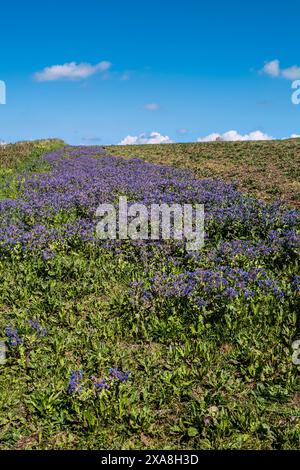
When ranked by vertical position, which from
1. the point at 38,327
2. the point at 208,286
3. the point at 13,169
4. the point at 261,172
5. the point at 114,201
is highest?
the point at 13,169

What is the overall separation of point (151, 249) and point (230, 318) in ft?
11.5

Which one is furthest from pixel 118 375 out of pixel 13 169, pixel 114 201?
pixel 13 169

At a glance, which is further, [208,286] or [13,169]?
[13,169]

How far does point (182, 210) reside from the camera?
1231 cm

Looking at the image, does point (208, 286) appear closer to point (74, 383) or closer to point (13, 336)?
point (74, 383)

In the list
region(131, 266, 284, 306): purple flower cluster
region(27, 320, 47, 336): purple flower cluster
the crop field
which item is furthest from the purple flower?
region(131, 266, 284, 306): purple flower cluster

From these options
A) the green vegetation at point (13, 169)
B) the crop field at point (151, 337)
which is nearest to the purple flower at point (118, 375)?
Answer: the crop field at point (151, 337)

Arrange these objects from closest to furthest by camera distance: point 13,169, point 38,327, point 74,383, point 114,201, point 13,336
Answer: point 74,383 → point 13,336 → point 38,327 → point 114,201 → point 13,169

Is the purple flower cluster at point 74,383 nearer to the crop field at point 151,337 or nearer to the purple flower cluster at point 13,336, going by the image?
the crop field at point 151,337

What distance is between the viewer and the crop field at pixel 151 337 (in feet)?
16.0

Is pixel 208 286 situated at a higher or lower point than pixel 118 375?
higher

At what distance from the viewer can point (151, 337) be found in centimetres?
661

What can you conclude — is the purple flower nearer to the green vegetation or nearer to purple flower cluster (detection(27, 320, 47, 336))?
purple flower cluster (detection(27, 320, 47, 336))

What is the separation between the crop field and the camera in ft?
16.0
